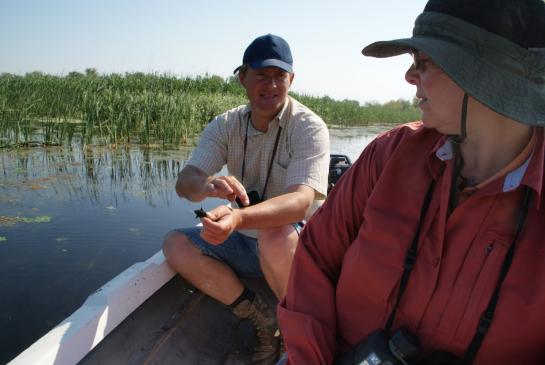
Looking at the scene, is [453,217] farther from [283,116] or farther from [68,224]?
[68,224]

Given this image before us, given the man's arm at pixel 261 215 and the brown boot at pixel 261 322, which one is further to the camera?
the brown boot at pixel 261 322

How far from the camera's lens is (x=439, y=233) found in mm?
1053

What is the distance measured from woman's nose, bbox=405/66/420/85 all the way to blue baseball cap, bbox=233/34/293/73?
1231 millimetres

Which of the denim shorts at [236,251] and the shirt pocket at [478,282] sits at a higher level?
the shirt pocket at [478,282]

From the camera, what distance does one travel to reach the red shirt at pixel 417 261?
972mm

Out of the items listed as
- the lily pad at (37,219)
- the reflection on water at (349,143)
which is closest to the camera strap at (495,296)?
the lily pad at (37,219)

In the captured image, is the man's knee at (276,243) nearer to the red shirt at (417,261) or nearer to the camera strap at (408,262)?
the red shirt at (417,261)

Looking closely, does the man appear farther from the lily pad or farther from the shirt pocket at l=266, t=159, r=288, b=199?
the lily pad

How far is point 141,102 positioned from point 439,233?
7.76 m

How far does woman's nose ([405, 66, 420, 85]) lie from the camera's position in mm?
1078

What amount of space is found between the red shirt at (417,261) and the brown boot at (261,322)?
3.14 ft

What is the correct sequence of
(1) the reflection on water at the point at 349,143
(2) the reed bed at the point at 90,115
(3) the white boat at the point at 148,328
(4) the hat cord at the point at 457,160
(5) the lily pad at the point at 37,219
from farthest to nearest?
1. (1) the reflection on water at the point at 349,143
2. (2) the reed bed at the point at 90,115
3. (5) the lily pad at the point at 37,219
4. (3) the white boat at the point at 148,328
5. (4) the hat cord at the point at 457,160

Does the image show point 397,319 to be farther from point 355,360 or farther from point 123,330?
point 123,330

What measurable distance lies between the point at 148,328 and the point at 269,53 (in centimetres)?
145
